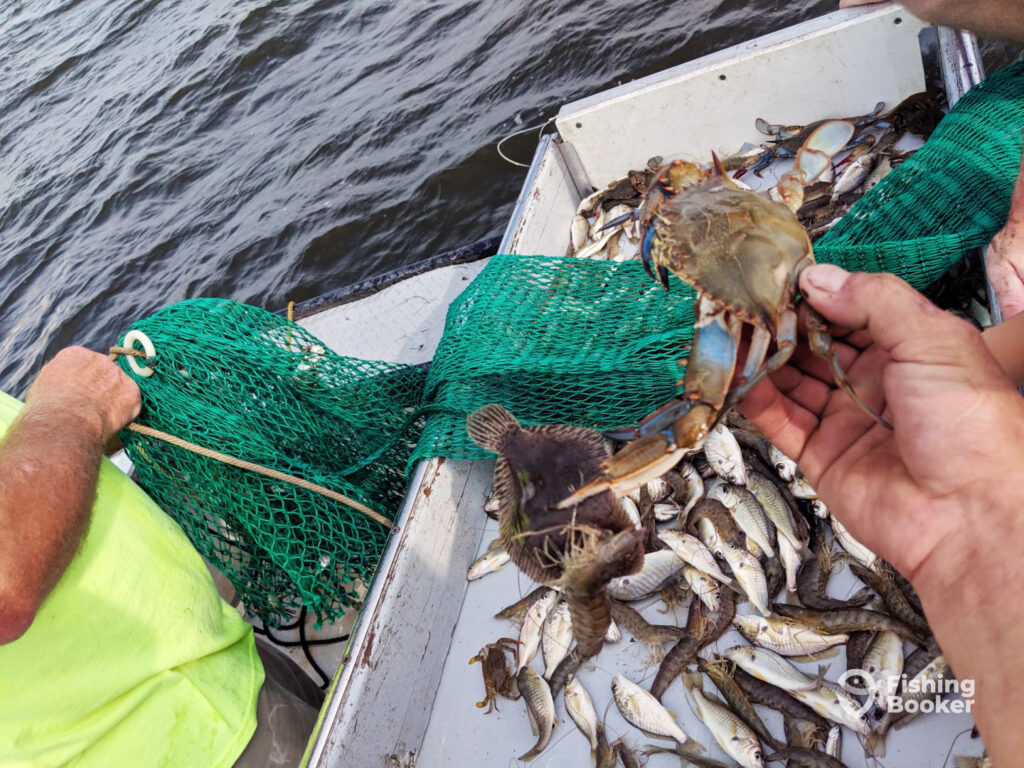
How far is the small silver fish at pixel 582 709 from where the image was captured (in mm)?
2762

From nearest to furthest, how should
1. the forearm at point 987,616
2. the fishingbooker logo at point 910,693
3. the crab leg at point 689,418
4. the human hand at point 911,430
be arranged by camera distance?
the forearm at point 987,616
the human hand at point 911,430
the crab leg at point 689,418
the fishingbooker logo at point 910,693

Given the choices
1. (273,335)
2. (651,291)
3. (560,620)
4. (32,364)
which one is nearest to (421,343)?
(273,335)

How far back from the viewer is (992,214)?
3002 mm

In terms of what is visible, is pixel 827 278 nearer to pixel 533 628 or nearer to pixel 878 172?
pixel 533 628

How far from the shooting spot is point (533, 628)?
10.2 ft

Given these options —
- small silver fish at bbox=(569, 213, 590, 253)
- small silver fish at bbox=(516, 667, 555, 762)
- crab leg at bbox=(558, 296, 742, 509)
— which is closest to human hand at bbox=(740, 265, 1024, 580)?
crab leg at bbox=(558, 296, 742, 509)

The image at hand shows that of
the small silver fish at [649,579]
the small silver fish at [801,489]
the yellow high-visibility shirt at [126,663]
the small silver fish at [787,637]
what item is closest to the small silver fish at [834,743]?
the small silver fish at [787,637]

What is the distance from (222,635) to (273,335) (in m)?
1.63

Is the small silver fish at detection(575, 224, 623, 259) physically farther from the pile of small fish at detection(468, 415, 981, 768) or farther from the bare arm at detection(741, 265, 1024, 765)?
the bare arm at detection(741, 265, 1024, 765)

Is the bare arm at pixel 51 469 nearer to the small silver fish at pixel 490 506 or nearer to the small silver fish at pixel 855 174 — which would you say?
the small silver fish at pixel 490 506

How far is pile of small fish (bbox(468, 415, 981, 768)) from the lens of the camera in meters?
2.55

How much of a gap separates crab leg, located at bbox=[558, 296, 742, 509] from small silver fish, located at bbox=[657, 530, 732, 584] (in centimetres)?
108

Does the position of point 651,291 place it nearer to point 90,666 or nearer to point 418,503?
point 418,503

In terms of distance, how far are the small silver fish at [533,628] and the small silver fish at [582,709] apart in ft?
0.76
